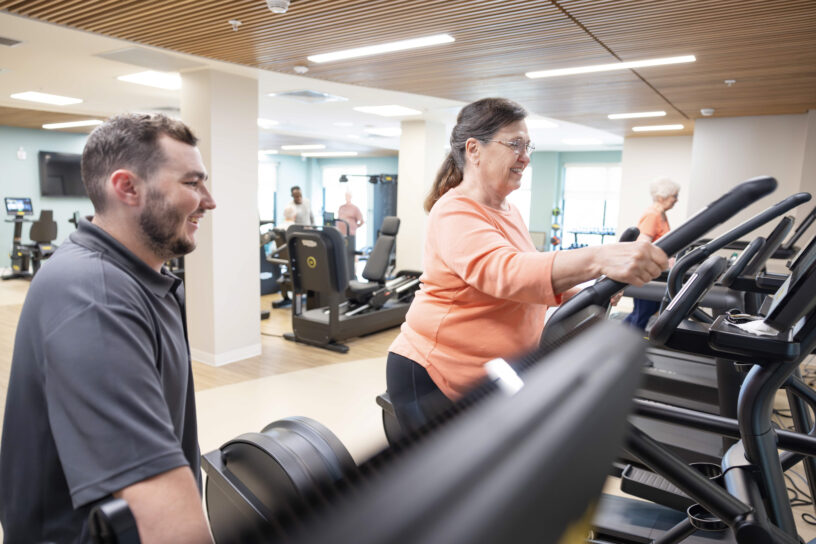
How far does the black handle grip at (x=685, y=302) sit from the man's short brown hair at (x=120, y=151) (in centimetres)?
112

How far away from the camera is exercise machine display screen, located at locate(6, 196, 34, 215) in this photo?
31.0 feet

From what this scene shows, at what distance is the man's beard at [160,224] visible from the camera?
1101 millimetres

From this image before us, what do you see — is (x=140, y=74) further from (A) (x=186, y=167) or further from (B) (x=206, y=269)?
(A) (x=186, y=167)

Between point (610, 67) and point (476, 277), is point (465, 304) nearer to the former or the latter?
point (476, 277)

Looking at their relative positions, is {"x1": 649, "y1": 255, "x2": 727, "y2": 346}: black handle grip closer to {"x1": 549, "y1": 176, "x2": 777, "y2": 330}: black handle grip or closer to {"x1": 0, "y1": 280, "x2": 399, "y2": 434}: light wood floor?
{"x1": 549, "y1": 176, "x2": 777, "y2": 330}: black handle grip

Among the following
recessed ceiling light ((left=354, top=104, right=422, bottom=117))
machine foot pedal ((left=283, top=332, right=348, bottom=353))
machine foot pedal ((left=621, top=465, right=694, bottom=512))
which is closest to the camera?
machine foot pedal ((left=621, top=465, right=694, bottom=512))

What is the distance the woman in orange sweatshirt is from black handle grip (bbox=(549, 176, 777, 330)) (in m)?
0.26

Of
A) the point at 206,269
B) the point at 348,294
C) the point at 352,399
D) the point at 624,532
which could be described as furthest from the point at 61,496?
the point at 348,294

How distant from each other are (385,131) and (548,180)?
6.14 m

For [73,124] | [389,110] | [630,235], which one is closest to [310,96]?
[389,110]

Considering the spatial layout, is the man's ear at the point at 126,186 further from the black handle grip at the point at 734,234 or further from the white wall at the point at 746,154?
the white wall at the point at 746,154

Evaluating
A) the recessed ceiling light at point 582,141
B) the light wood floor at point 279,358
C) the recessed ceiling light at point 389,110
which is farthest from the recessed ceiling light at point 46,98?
the recessed ceiling light at point 582,141

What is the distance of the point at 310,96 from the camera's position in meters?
6.39

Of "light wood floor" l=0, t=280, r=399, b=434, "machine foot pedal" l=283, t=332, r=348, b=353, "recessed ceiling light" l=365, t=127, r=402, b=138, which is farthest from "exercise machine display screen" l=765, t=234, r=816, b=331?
"recessed ceiling light" l=365, t=127, r=402, b=138
